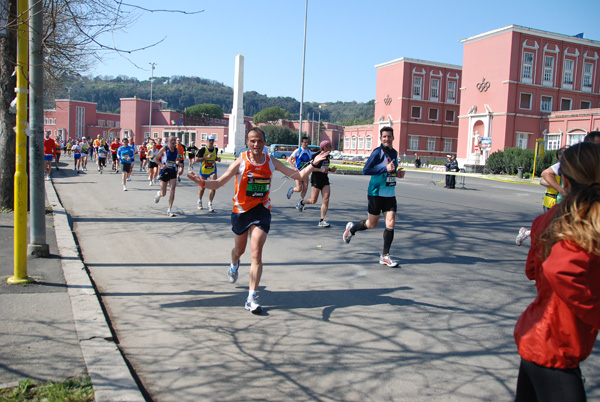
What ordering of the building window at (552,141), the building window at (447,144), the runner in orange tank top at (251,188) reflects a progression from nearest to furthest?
the runner in orange tank top at (251,188) → the building window at (552,141) → the building window at (447,144)

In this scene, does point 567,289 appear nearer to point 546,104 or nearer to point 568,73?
point 546,104

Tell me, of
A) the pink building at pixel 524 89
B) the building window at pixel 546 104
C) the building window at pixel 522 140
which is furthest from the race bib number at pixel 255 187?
the building window at pixel 546 104

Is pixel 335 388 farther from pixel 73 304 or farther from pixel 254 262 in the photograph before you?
pixel 73 304

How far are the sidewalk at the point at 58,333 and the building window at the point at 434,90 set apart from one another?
6500 centimetres

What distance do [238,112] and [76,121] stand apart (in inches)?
1836

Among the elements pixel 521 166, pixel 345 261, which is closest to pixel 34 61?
pixel 345 261

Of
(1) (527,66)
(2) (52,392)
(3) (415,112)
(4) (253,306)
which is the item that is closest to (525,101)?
(1) (527,66)

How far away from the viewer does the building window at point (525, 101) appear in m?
50.3

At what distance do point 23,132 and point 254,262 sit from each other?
120 inches

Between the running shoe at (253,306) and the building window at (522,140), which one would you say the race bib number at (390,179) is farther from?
the building window at (522,140)

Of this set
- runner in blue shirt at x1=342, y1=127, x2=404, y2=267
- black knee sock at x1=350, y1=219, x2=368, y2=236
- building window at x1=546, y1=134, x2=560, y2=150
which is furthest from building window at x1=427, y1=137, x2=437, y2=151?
runner in blue shirt at x1=342, y1=127, x2=404, y2=267

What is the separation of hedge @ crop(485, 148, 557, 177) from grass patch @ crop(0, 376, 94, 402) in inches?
1512

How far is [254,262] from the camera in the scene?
17.2 ft

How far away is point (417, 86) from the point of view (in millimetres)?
65438
